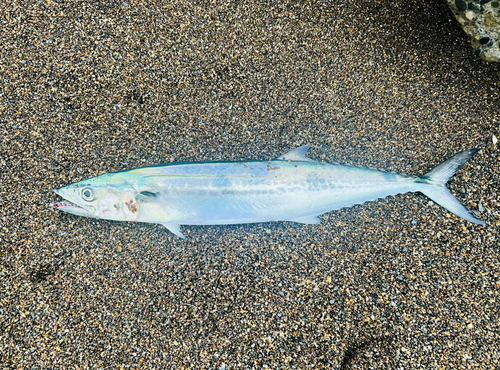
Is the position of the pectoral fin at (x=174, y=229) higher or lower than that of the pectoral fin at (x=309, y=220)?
lower

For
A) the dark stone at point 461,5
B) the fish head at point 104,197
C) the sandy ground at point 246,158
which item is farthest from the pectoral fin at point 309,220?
the dark stone at point 461,5

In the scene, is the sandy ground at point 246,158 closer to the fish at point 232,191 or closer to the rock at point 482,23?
the rock at point 482,23

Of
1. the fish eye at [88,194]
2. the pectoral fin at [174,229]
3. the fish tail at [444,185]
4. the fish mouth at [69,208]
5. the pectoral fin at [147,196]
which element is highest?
the fish tail at [444,185]

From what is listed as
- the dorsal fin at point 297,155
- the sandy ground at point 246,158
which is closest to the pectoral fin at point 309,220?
the sandy ground at point 246,158

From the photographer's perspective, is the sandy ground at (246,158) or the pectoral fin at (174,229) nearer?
the sandy ground at (246,158)

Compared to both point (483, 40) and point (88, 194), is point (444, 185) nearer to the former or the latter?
point (483, 40)

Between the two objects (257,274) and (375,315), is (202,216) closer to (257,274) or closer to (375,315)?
(257,274)

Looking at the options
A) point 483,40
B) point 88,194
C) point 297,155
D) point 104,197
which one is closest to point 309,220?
point 297,155

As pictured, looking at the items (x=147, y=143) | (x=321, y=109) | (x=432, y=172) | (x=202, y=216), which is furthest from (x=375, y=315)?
(x=147, y=143)

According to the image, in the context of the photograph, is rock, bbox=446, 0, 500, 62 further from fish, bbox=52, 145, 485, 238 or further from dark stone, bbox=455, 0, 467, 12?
fish, bbox=52, 145, 485, 238
